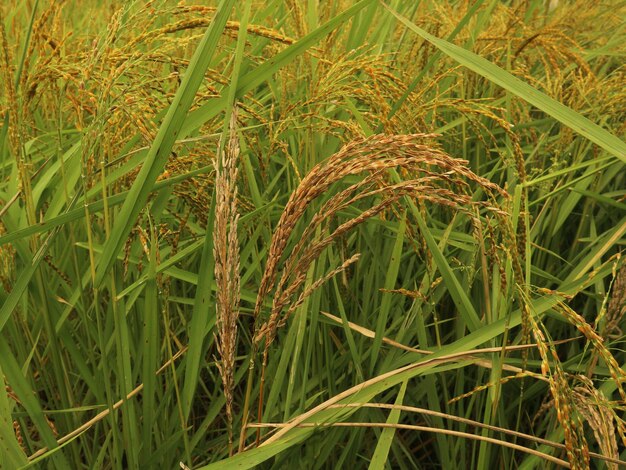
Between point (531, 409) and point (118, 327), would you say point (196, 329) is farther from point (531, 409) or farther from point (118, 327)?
point (531, 409)

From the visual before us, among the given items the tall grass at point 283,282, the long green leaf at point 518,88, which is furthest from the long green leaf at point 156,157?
the long green leaf at point 518,88

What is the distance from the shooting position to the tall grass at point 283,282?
3.73ft

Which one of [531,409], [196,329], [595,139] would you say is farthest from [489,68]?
[531,409]

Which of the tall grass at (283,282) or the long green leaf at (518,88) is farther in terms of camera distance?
the long green leaf at (518,88)

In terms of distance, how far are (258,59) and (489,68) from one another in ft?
2.00

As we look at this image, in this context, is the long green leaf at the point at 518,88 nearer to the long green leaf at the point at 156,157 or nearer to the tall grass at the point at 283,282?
the tall grass at the point at 283,282

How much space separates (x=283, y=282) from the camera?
1047mm

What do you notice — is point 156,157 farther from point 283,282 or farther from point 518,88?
point 518,88

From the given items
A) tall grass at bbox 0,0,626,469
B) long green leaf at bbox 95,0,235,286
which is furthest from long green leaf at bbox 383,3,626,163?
long green leaf at bbox 95,0,235,286

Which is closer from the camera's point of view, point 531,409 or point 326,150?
point 531,409

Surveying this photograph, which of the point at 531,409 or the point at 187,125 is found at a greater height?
the point at 187,125

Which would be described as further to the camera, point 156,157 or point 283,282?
point 156,157

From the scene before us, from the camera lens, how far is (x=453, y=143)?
2.29 meters

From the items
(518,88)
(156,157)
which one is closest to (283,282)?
(156,157)
